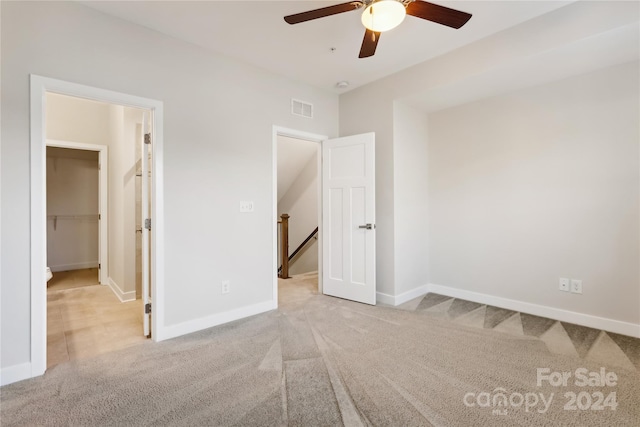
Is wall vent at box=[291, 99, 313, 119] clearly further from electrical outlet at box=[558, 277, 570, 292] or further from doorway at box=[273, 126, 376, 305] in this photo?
electrical outlet at box=[558, 277, 570, 292]

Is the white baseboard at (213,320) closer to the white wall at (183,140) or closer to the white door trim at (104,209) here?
the white wall at (183,140)

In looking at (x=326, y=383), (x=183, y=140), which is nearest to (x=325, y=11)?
(x=183, y=140)

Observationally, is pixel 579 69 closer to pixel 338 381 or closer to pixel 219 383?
pixel 338 381

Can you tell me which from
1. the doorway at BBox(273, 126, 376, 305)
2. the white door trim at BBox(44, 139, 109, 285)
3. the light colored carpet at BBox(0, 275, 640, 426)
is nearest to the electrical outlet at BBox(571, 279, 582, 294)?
the light colored carpet at BBox(0, 275, 640, 426)

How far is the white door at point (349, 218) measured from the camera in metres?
3.50

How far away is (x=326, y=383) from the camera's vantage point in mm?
1928

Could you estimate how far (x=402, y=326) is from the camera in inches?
113

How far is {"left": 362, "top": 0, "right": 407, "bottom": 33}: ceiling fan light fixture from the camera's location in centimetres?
174

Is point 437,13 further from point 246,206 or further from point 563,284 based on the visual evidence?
point 563,284

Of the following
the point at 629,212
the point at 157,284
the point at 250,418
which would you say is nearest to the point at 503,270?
the point at 629,212

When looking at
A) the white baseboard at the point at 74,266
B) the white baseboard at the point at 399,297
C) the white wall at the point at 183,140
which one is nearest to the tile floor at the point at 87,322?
the white wall at the point at 183,140

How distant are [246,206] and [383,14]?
2.11 metres

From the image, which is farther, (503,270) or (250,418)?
(503,270)

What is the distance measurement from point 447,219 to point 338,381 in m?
2.68
